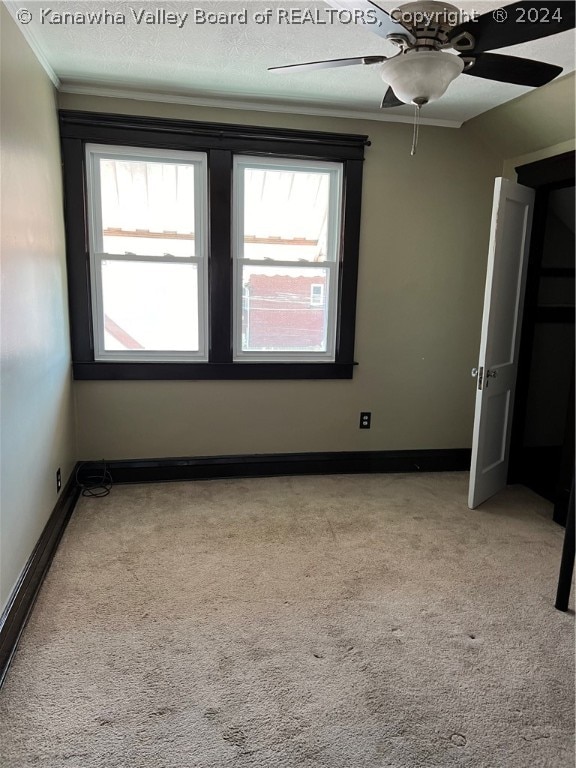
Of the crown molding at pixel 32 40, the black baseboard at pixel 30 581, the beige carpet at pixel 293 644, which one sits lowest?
the beige carpet at pixel 293 644

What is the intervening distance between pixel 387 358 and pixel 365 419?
1.61 feet

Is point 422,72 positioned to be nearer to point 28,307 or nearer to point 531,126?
point 28,307

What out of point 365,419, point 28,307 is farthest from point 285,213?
point 28,307

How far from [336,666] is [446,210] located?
3.07 meters

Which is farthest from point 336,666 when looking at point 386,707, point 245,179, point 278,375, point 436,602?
point 245,179

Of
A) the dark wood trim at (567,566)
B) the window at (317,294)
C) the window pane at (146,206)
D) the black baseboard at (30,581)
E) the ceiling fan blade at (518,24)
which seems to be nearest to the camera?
the ceiling fan blade at (518,24)

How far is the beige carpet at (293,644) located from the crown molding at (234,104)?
255 centimetres

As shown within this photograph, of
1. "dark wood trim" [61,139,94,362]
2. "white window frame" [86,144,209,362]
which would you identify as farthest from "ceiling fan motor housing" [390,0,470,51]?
"dark wood trim" [61,139,94,362]

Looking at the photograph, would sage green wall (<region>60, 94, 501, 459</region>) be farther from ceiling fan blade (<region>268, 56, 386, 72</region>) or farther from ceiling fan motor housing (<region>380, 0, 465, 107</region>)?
ceiling fan motor housing (<region>380, 0, 465, 107</region>)

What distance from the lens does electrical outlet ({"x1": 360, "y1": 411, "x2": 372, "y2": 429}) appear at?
3.81 m

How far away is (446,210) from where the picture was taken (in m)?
3.64

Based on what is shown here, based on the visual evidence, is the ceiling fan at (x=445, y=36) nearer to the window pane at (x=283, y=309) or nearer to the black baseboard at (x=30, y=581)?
the window pane at (x=283, y=309)

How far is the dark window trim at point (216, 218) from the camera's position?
3.11 metres

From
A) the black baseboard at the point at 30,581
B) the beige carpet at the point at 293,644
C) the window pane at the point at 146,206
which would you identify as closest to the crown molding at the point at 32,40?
the window pane at the point at 146,206
